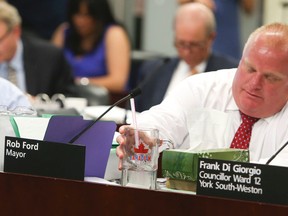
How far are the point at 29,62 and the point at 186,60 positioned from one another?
1177 millimetres

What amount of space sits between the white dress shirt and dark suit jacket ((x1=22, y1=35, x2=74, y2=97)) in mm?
2468

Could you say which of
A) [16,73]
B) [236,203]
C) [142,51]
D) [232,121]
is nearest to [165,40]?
[142,51]

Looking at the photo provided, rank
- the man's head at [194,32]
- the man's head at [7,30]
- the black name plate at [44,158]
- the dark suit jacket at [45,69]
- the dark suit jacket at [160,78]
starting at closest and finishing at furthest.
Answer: the black name plate at [44,158] → the dark suit jacket at [160,78] → the man's head at [194,32] → the man's head at [7,30] → the dark suit jacket at [45,69]

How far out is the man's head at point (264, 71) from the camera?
3.11 metres

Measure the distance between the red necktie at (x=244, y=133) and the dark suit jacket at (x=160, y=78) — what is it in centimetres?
156

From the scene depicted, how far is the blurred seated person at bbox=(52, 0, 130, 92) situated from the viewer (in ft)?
23.4

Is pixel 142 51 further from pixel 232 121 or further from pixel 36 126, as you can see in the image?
pixel 36 126

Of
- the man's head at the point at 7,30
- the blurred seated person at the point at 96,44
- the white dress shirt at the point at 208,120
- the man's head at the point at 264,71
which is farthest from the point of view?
the blurred seated person at the point at 96,44

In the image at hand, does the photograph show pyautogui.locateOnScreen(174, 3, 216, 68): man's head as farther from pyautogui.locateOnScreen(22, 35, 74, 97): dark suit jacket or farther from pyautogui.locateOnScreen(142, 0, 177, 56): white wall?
pyautogui.locateOnScreen(142, 0, 177, 56): white wall

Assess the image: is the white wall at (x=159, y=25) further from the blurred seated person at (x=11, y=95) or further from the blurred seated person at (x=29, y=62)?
the blurred seated person at (x=11, y=95)

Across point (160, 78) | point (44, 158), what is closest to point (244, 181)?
point (44, 158)

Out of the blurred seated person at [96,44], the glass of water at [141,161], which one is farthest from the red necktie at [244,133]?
the blurred seated person at [96,44]

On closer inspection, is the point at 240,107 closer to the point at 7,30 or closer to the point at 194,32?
the point at 194,32

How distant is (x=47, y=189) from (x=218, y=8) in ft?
14.6
